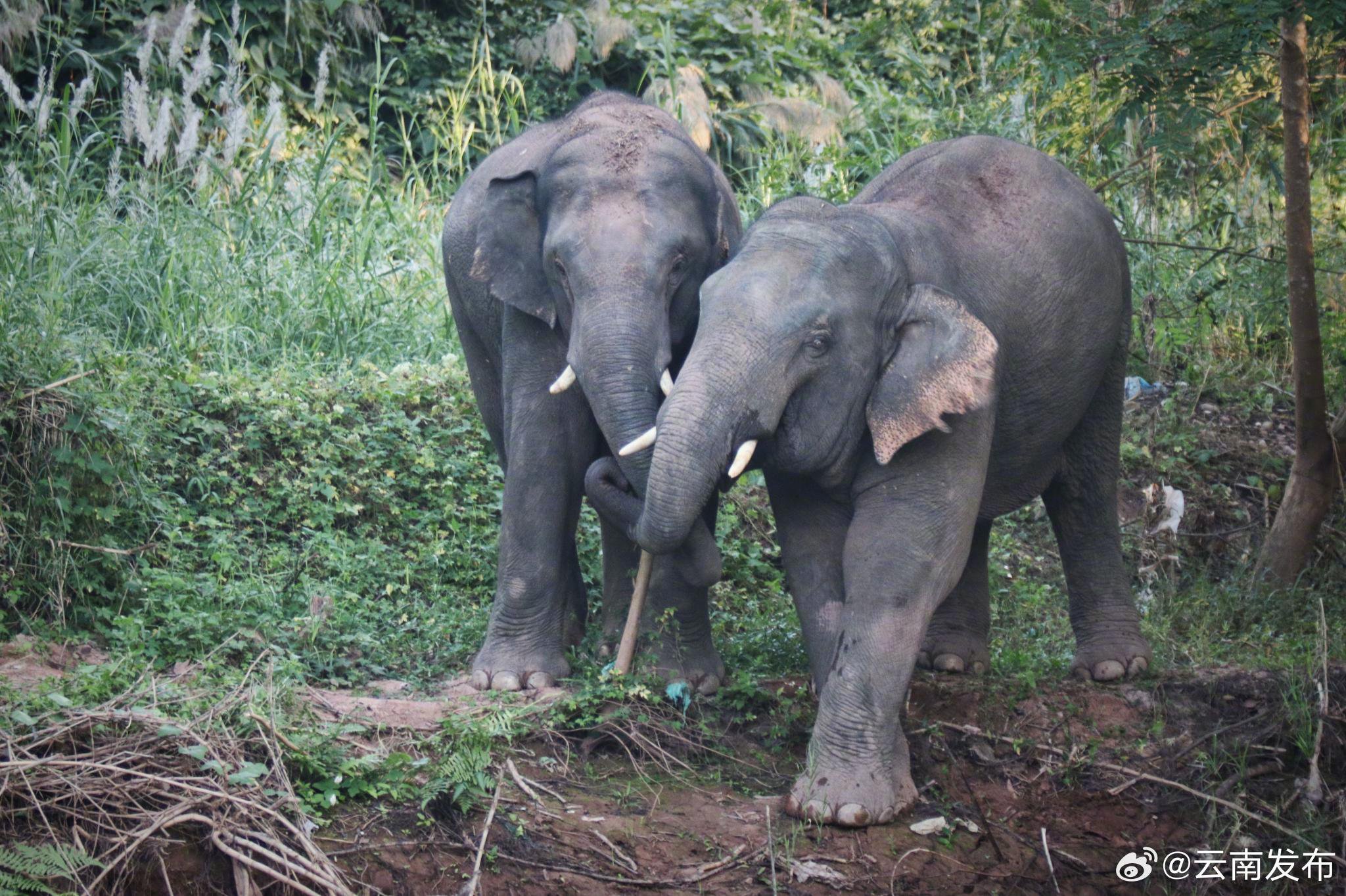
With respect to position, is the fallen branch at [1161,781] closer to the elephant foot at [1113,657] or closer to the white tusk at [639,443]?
the elephant foot at [1113,657]

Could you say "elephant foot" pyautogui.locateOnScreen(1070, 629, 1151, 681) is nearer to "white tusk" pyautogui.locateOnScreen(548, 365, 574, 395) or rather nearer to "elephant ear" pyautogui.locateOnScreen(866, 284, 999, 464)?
"elephant ear" pyautogui.locateOnScreen(866, 284, 999, 464)

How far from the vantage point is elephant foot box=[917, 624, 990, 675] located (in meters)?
5.41

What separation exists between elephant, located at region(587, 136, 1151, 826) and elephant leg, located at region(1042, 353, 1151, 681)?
0.63m

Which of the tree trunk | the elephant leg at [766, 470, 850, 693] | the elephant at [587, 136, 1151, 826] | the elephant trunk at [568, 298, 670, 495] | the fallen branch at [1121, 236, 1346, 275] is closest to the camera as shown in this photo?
the elephant at [587, 136, 1151, 826]

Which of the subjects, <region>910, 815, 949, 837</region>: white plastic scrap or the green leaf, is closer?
the green leaf

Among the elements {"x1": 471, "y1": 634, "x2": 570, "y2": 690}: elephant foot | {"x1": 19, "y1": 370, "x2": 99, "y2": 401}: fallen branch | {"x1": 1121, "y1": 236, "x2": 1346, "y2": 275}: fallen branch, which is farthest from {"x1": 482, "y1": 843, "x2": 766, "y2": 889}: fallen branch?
{"x1": 1121, "y1": 236, "x2": 1346, "y2": 275}: fallen branch

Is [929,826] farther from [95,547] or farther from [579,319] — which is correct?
[95,547]

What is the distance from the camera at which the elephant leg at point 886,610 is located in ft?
13.6

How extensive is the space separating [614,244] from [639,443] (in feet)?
2.92

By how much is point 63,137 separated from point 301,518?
2671 millimetres

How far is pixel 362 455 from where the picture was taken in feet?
22.6

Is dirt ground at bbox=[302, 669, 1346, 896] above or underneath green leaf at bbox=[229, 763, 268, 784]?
underneath

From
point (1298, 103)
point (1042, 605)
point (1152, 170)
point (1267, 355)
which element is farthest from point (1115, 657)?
point (1267, 355)

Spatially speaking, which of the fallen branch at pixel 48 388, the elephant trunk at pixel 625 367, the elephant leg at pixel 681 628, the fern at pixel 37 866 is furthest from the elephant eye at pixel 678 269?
the fern at pixel 37 866
